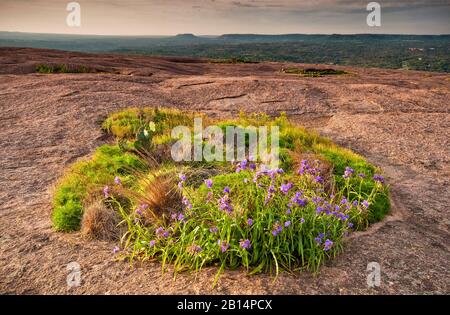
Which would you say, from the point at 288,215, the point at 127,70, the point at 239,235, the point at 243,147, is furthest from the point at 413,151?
the point at 127,70

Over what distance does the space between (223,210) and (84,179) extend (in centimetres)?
306

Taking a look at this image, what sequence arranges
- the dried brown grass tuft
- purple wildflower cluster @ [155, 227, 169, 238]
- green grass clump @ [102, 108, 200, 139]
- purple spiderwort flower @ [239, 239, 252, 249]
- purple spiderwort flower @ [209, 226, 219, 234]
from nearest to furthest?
purple spiderwort flower @ [239, 239, 252, 249], purple spiderwort flower @ [209, 226, 219, 234], purple wildflower cluster @ [155, 227, 169, 238], the dried brown grass tuft, green grass clump @ [102, 108, 200, 139]

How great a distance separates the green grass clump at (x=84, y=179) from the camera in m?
5.64

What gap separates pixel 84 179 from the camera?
676 centimetres

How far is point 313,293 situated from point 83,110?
9.53m

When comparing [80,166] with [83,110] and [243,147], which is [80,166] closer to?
[243,147]

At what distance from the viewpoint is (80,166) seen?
295 inches

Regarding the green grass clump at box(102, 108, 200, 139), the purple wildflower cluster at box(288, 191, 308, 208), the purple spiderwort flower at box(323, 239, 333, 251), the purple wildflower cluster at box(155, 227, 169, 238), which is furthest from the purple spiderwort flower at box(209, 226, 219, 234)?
the green grass clump at box(102, 108, 200, 139)

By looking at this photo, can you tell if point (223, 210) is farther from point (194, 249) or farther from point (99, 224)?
point (99, 224)

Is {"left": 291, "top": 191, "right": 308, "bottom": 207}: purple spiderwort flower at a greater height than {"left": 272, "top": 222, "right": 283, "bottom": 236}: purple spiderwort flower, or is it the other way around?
{"left": 291, "top": 191, "right": 308, "bottom": 207}: purple spiderwort flower

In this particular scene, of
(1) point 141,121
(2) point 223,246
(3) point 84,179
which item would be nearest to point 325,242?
(2) point 223,246

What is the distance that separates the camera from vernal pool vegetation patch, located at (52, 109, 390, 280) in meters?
4.50

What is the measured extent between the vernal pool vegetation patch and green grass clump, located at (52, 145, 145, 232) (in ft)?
0.05

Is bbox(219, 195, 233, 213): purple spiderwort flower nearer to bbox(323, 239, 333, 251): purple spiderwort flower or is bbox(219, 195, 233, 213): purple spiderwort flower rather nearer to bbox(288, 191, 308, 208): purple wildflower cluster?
bbox(288, 191, 308, 208): purple wildflower cluster
